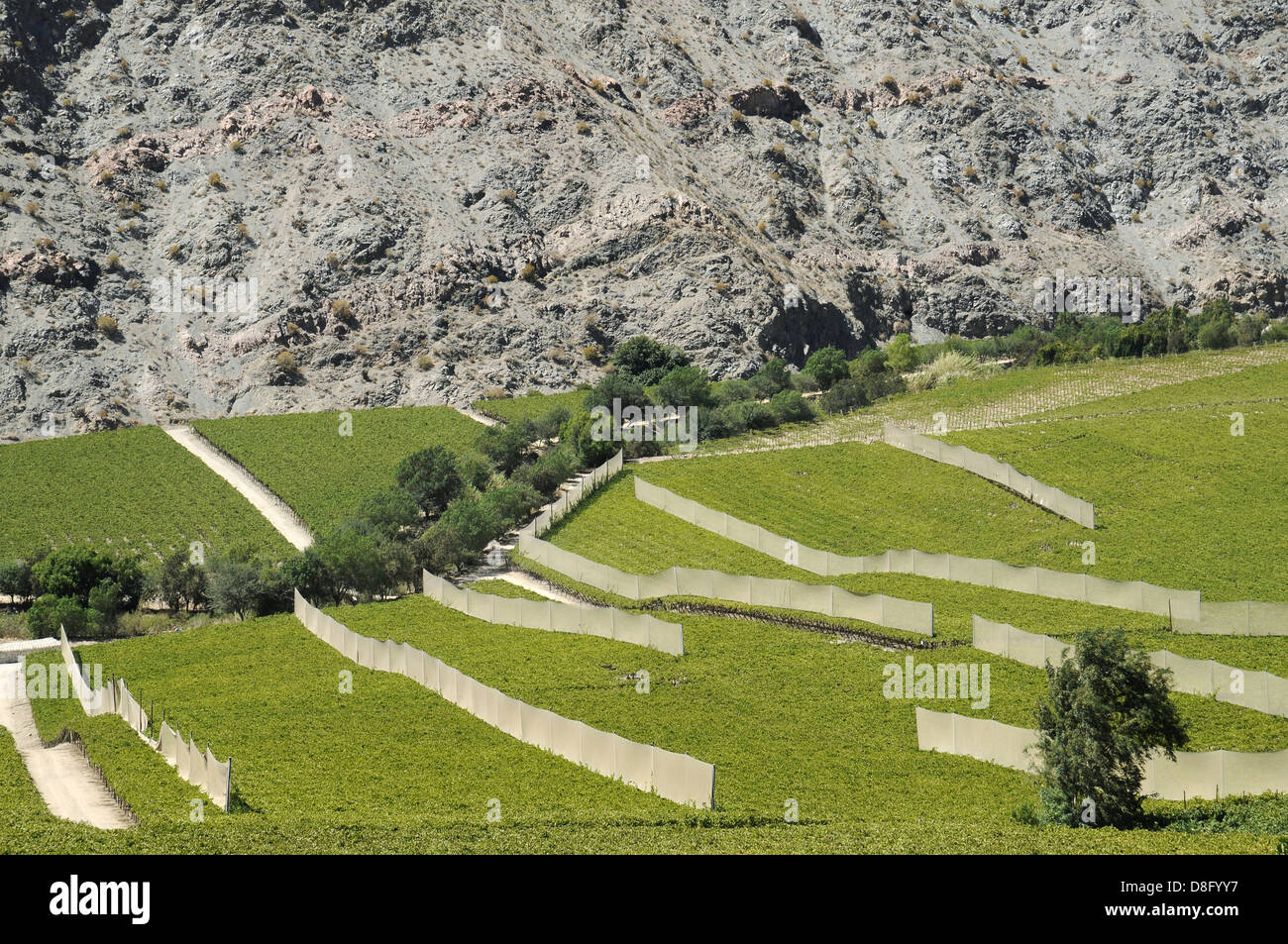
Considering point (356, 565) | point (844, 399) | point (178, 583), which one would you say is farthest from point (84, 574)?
point (844, 399)

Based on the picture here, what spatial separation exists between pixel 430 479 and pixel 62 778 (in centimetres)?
4601

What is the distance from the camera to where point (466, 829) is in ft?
99.0

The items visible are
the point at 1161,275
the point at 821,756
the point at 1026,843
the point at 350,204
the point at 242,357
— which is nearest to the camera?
the point at 1026,843

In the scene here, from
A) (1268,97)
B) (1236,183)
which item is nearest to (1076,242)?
(1236,183)

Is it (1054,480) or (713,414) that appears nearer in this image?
(1054,480)

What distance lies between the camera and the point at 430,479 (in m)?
85.6

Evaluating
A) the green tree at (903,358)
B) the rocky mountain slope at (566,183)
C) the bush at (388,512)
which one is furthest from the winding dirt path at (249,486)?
the green tree at (903,358)

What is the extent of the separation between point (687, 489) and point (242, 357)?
58.2m

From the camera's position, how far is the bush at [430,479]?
8525 cm

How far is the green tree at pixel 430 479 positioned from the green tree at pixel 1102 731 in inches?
2265

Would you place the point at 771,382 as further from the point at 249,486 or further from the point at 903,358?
the point at 249,486

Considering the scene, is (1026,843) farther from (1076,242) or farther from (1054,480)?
(1076,242)

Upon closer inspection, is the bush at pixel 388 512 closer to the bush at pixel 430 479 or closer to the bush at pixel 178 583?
the bush at pixel 430 479

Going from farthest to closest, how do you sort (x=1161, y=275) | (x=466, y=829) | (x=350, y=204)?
1. (x=1161, y=275)
2. (x=350, y=204)
3. (x=466, y=829)
